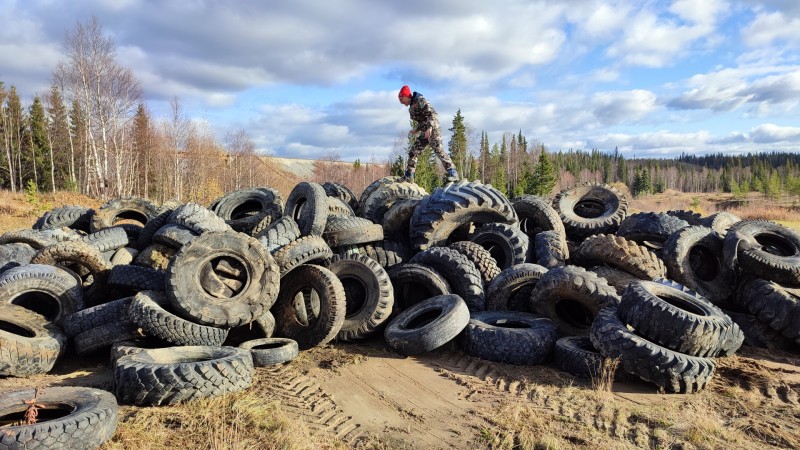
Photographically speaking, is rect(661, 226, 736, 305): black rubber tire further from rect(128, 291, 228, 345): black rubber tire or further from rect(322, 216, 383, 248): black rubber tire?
rect(128, 291, 228, 345): black rubber tire

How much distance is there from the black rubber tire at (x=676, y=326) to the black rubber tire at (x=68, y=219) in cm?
1120

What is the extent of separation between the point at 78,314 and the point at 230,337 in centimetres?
193

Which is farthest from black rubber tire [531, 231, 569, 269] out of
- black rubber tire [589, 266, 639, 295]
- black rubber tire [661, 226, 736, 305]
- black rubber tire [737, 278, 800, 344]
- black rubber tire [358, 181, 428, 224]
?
black rubber tire [358, 181, 428, 224]

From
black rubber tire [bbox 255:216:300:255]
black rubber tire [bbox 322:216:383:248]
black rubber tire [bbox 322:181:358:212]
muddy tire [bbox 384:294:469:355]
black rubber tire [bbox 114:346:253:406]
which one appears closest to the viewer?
black rubber tire [bbox 114:346:253:406]

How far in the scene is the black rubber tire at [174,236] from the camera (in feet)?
25.9

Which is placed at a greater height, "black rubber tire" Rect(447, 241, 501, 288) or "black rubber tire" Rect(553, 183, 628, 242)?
"black rubber tire" Rect(553, 183, 628, 242)

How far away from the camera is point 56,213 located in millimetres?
11219

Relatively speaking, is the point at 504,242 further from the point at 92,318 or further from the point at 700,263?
the point at 92,318

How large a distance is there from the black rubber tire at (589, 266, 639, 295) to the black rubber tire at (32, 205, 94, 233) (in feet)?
35.8

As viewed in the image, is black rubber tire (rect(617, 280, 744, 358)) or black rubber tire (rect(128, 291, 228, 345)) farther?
black rubber tire (rect(128, 291, 228, 345))

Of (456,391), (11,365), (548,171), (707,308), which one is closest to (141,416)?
(11,365)

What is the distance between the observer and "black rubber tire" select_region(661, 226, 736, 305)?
8.45m

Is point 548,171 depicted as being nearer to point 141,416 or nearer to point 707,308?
point 707,308

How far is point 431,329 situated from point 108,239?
20.7 feet
